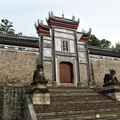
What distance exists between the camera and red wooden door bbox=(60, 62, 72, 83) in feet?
50.8

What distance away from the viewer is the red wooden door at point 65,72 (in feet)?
50.8

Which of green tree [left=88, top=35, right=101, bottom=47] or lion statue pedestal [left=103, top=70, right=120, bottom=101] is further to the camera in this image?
green tree [left=88, top=35, right=101, bottom=47]

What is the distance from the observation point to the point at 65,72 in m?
15.8

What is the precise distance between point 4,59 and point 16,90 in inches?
194

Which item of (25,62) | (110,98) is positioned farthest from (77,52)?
(110,98)

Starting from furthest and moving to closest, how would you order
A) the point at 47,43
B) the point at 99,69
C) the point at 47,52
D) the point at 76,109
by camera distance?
the point at 99,69, the point at 47,43, the point at 47,52, the point at 76,109

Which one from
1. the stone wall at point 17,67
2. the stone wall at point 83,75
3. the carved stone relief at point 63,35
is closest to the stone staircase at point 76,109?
the stone wall at point 17,67

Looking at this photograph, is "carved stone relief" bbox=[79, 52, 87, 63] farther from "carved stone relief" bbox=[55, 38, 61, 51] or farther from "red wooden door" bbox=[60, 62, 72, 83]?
"carved stone relief" bbox=[55, 38, 61, 51]

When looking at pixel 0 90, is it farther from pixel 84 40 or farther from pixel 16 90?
pixel 84 40

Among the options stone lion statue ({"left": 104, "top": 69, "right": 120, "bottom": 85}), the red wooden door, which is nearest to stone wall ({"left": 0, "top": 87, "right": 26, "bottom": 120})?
the red wooden door

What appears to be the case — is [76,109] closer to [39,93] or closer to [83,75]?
[39,93]

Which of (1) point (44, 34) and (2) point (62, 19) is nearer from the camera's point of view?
(1) point (44, 34)

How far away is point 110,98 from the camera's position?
35.5 feet

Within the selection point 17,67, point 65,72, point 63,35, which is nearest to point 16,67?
point 17,67
